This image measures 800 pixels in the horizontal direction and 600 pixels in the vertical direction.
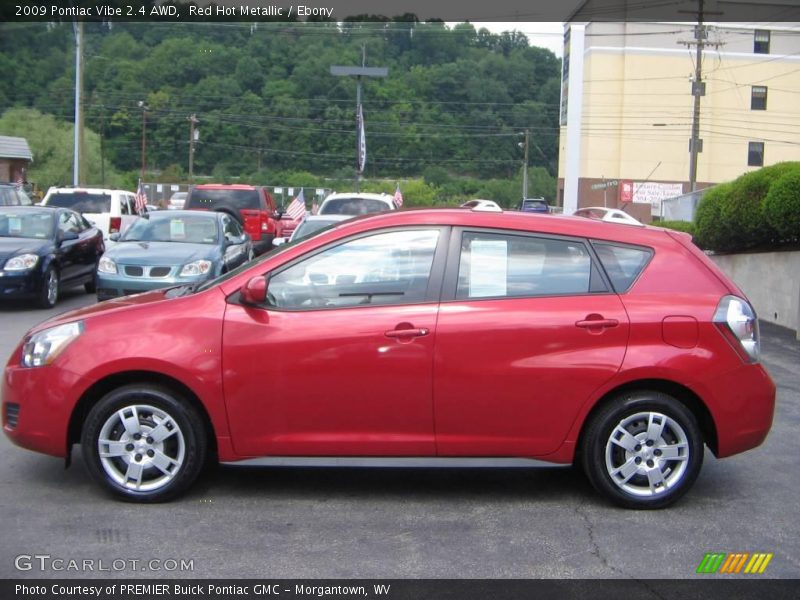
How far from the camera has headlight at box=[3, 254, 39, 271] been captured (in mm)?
13547

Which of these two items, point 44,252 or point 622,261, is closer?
point 622,261

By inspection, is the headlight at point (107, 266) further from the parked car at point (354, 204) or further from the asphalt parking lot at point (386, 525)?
the parked car at point (354, 204)

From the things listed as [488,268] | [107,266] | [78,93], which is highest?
[78,93]

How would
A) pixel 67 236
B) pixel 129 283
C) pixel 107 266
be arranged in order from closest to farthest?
pixel 129 283 → pixel 107 266 → pixel 67 236

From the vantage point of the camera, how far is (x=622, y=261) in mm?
5629

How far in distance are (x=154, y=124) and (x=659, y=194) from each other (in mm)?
37188

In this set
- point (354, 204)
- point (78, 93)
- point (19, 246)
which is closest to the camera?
point (19, 246)

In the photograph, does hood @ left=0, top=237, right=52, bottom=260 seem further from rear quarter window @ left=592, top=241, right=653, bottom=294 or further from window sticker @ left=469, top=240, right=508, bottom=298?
rear quarter window @ left=592, top=241, right=653, bottom=294

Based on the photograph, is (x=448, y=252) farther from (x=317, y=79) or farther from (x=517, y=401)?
(x=317, y=79)

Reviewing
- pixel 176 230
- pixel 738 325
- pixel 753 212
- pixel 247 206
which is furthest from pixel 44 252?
pixel 738 325

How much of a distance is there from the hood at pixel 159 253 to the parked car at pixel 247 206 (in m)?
8.03

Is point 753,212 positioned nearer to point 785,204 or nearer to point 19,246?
point 785,204

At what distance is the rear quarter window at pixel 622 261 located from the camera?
18.3ft

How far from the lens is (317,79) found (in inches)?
2591
